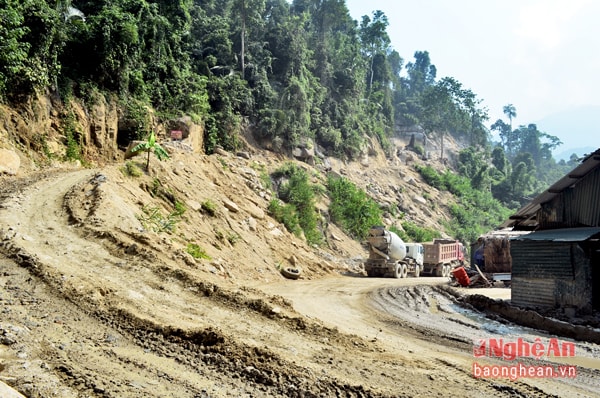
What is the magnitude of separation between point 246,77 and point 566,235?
3295 cm

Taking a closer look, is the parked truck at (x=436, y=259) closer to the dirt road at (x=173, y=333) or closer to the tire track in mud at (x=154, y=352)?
the dirt road at (x=173, y=333)

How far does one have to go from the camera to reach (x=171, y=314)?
7234mm

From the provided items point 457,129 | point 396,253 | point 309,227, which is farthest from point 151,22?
point 457,129

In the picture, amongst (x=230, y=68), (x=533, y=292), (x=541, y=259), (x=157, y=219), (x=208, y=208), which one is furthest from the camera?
(x=230, y=68)

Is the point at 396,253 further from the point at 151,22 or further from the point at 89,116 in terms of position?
the point at 151,22

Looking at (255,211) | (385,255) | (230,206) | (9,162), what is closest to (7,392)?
(9,162)

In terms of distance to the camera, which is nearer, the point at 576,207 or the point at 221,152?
the point at 576,207

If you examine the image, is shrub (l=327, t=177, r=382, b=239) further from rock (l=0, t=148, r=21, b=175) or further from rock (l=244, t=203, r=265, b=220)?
rock (l=0, t=148, r=21, b=175)

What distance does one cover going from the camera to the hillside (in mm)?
5023

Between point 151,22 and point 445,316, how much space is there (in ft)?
83.0

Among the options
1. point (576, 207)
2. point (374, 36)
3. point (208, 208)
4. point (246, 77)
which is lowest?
point (208, 208)

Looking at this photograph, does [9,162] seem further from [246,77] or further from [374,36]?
[374,36]

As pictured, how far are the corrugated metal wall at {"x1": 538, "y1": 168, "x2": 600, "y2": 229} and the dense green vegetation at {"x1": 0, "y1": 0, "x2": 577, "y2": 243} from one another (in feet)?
46.1

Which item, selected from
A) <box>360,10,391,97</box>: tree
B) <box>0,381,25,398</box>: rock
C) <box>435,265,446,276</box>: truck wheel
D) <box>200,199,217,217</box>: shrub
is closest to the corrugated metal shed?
<box>200,199,217,217</box>: shrub
